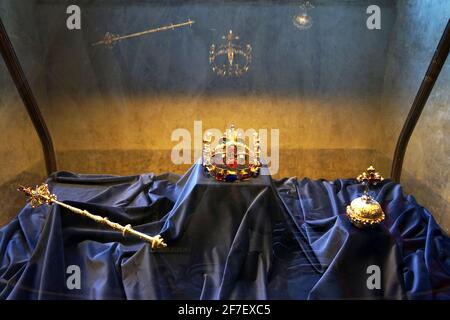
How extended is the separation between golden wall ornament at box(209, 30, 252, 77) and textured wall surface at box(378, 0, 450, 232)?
2.64ft

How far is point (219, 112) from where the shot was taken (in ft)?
7.33

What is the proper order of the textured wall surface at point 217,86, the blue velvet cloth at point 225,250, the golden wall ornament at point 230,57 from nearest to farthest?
the blue velvet cloth at point 225,250, the textured wall surface at point 217,86, the golden wall ornament at point 230,57

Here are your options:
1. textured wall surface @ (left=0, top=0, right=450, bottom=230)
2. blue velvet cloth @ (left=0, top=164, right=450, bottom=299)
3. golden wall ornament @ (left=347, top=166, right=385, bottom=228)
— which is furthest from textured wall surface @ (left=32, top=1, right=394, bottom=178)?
golden wall ornament @ (left=347, top=166, right=385, bottom=228)

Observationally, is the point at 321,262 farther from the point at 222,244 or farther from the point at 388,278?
the point at 222,244

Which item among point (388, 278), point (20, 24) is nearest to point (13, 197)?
point (20, 24)

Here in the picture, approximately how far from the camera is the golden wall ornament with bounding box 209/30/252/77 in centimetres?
216

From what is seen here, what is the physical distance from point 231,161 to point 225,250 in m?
0.40

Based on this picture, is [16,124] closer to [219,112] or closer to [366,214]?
[219,112]

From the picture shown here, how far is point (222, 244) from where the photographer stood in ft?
5.27

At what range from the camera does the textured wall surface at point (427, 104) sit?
1.88 m

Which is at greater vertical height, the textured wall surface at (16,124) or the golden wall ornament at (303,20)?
the golden wall ornament at (303,20)

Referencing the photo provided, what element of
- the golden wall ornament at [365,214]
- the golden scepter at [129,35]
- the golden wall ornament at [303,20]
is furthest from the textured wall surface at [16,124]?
the golden wall ornament at [365,214]

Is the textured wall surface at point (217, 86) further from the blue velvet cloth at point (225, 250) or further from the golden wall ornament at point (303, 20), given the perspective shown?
the blue velvet cloth at point (225, 250)

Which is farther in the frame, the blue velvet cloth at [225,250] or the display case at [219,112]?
the display case at [219,112]
